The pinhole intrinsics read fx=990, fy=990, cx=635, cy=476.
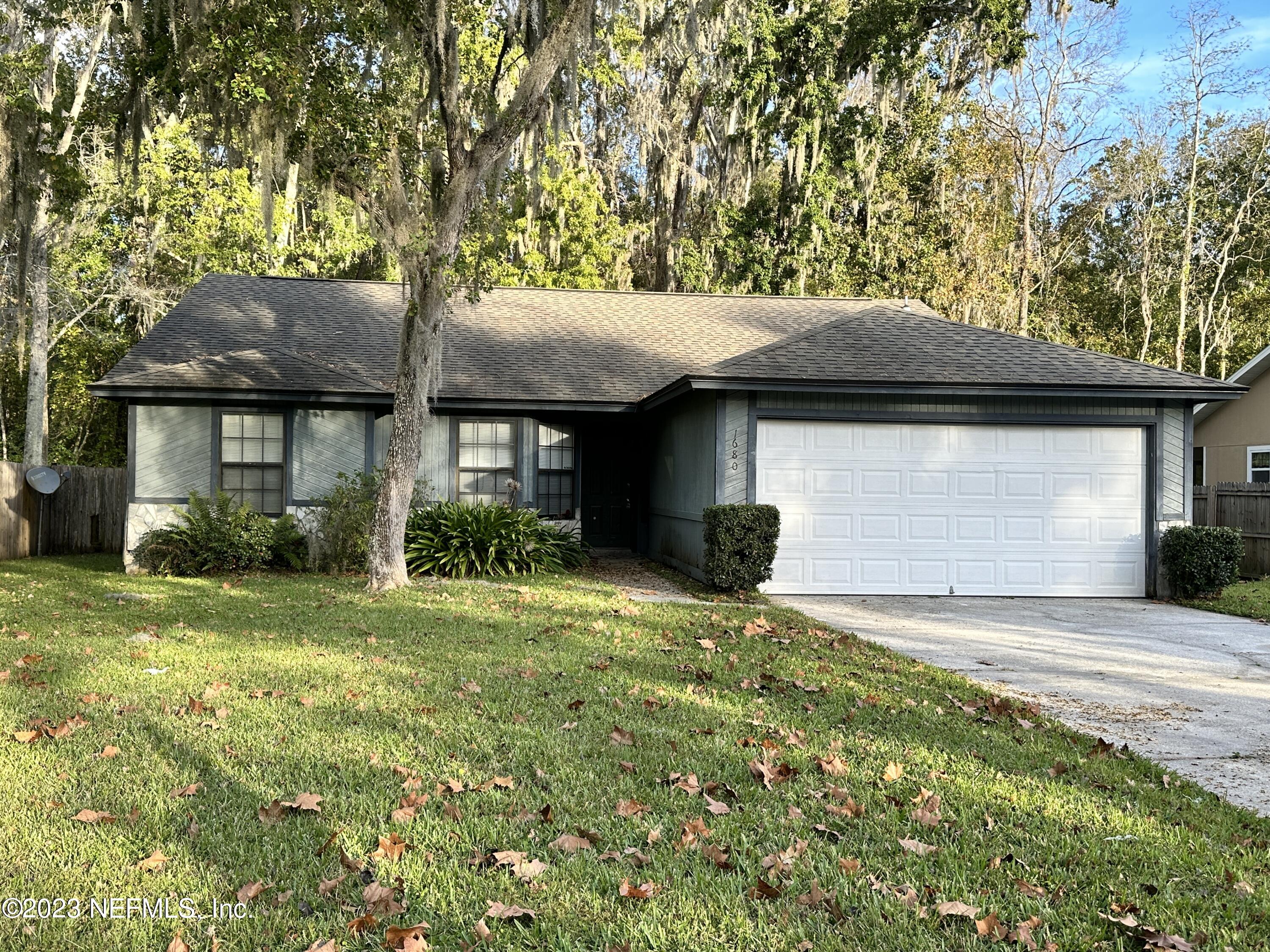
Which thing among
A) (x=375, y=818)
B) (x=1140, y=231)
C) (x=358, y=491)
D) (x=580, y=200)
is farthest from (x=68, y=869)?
(x=1140, y=231)

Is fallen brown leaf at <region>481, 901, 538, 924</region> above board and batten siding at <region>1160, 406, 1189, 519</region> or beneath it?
beneath

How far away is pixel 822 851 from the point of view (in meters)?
3.65

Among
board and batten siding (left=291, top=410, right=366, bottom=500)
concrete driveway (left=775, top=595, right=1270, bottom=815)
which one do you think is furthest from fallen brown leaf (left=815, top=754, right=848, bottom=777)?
board and batten siding (left=291, top=410, right=366, bottom=500)

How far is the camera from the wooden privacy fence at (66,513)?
1509 centimetres

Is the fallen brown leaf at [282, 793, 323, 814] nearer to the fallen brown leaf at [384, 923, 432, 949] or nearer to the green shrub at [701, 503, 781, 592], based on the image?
the fallen brown leaf at [384, 923, 432, 949]

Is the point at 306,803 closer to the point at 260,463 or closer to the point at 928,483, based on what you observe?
the point at 928,483

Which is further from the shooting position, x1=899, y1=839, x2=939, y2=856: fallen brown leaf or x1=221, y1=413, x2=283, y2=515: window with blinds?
x1=221, y1=413, x2=283, y2=515: window with blinds

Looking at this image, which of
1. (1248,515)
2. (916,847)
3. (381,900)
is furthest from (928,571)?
(381,900)

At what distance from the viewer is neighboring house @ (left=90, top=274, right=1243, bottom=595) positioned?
12188mm

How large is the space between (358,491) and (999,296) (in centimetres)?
2034

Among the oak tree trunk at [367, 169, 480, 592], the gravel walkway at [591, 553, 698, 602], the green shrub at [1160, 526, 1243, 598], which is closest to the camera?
the oak tree trunk at [367, 169, 480, 592]

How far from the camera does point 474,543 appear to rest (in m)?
13.1

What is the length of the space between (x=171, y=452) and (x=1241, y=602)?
13965mm

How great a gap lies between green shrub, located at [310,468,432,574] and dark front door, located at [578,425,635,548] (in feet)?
16.9
